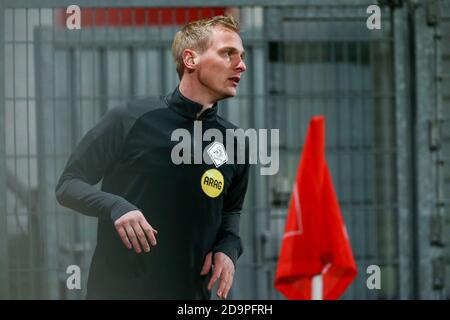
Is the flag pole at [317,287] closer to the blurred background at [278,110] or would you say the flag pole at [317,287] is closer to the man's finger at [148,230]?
the blurred background at [278,110]

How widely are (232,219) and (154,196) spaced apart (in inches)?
13.1

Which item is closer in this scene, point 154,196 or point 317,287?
point 154,196

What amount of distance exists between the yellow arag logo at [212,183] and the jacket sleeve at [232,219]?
3.4 inches

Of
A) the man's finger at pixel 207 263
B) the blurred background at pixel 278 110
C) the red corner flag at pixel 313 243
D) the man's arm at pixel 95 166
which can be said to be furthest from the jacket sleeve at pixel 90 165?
the blurred background at pixel 278 110

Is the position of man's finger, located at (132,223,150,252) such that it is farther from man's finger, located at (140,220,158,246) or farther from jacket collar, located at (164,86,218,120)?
jacket collar, located at (164,86,218,120)

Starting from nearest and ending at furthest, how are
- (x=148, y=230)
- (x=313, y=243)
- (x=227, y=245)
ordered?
(x=148, y=230) < (x=227, y=245) < (x=313, y=243)

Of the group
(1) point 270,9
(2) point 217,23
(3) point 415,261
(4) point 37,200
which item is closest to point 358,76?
(1) point 270,9

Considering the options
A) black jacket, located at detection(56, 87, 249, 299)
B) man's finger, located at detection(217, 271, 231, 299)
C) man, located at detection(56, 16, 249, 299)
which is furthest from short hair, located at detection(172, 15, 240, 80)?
man's finger, located at detection(217, 271, 231, 299)

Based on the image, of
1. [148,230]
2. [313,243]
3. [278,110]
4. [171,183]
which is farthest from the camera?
[278,110]

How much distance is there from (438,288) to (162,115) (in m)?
3.04

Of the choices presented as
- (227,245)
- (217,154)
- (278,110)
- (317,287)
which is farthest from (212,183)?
(278,110)

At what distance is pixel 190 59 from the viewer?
13.9 feet

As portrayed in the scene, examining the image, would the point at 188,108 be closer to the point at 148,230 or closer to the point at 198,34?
the point at 198,34

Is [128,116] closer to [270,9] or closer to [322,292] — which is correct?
[322,292]
